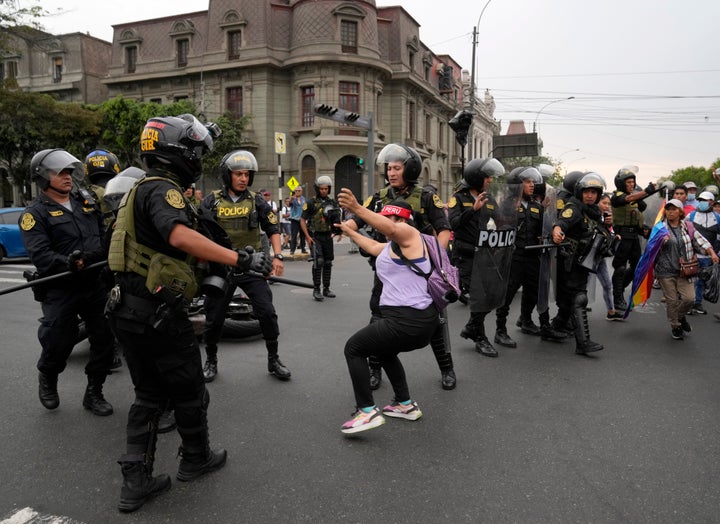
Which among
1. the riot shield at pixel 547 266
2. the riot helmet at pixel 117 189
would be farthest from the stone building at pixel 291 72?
the riot helmet at pixel 117 189

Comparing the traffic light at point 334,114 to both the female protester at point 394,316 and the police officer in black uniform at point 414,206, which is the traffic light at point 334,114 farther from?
the female protester at point 394,316

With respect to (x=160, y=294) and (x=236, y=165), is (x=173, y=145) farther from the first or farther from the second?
(x=236, y=165)

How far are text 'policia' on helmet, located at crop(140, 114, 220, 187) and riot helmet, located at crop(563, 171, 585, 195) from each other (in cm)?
462

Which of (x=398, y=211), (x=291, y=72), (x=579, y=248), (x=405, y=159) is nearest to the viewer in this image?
(x=398, y=211)

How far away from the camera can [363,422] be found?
137 inches

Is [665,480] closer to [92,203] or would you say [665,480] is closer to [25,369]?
[92,203]

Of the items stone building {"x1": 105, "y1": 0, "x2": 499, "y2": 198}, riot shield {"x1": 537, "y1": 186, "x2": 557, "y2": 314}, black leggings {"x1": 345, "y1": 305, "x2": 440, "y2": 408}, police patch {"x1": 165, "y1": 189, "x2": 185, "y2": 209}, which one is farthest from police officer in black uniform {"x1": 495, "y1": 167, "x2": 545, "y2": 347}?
stone building {"x1": 105, "y1": 0, "x2": 499, "y2": 198}

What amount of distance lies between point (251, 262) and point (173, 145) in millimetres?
787

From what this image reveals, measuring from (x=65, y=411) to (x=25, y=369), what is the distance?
4.87 ft

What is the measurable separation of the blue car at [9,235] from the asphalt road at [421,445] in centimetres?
1022

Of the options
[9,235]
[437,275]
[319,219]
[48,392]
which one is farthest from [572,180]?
[9,235]

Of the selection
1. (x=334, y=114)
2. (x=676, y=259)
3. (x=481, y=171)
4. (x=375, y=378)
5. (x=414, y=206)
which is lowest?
(x=375, y=378)

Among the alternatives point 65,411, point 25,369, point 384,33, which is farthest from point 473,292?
point 384,33

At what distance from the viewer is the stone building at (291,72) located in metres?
30.8
